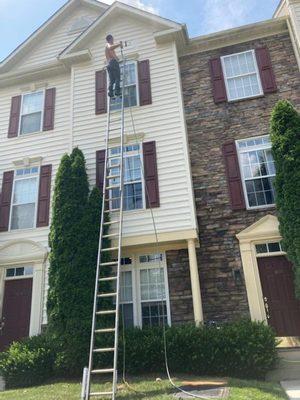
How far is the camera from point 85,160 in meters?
10.6

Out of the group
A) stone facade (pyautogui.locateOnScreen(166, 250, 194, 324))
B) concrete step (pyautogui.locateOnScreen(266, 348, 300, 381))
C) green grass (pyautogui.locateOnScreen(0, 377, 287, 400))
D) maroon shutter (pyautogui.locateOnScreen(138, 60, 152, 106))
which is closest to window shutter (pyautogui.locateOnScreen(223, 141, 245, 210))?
stone facade (pyautogui.locateOnScreen(166, 250, 194, 324))

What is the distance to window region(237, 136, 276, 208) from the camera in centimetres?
972

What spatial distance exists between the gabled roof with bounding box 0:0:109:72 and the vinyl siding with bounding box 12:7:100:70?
171 millimetres

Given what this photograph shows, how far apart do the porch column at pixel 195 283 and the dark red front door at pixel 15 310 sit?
4568 mm

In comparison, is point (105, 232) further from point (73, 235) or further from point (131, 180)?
point (131, 180)

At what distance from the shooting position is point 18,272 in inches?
408

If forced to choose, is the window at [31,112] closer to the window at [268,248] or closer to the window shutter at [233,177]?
the window shutter at [233,177]

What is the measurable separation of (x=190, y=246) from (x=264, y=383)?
133 inches

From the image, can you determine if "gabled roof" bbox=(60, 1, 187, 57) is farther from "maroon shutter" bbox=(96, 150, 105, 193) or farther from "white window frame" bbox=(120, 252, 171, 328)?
"white window frame" bbox=(120, 252, 171, 328)

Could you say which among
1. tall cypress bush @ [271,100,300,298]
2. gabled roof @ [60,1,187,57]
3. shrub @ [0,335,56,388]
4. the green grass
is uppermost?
gabled roof @ [60,1,187,57]

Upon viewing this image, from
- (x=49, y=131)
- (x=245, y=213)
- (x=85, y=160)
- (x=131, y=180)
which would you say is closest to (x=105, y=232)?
(x=131, y=180)

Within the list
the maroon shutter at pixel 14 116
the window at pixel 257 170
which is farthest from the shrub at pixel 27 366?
the maroon shutter at pixel 14 116

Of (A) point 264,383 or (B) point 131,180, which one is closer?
(A) point 264,383

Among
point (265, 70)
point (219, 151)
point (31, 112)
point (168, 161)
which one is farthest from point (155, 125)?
→ point (31, 112)
